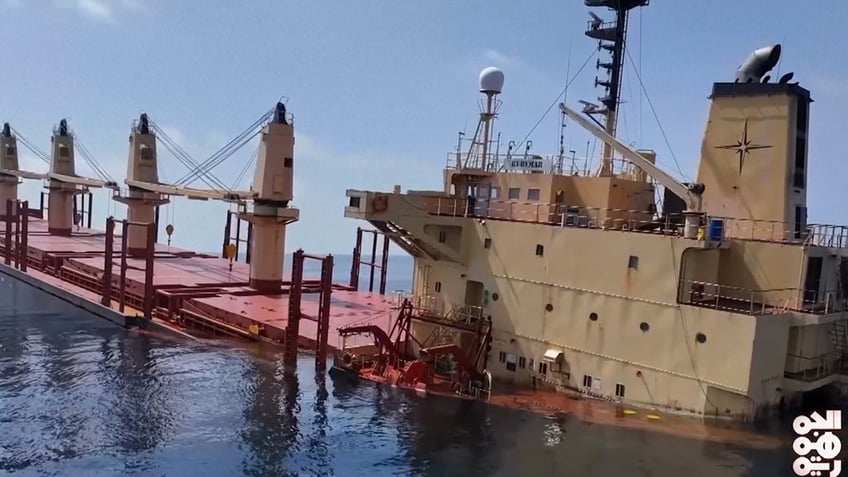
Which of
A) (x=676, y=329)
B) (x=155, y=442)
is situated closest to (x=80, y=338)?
(x=155, y=442)

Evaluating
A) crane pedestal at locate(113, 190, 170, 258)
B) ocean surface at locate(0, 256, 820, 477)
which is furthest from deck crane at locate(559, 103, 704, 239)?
crane pedestal at locate(113, 190, 170, 258)

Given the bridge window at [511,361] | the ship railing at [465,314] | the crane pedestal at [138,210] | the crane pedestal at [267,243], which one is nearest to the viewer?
the bridge window at [511,361]

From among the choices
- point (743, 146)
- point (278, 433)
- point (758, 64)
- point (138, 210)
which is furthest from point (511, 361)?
point (138, 210)

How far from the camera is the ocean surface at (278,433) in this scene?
17.1 meters

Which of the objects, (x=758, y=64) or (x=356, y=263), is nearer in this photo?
(x=758, y=64)

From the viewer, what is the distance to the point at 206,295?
3309cm

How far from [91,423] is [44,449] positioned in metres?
1.90

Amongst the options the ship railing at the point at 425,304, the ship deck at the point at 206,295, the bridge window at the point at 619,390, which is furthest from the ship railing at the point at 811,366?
the ship deck at the point at 206,295

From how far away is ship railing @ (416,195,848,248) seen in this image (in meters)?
21.9

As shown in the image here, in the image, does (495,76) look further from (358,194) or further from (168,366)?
(168,366)

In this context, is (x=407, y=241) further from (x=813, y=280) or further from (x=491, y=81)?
(x=813, y=280)

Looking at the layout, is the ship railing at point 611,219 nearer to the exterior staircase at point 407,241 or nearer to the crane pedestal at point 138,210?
the exterior staircase at point 407,241

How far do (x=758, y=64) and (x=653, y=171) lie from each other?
502 cm

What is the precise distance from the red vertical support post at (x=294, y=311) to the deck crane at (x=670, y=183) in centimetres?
1109
